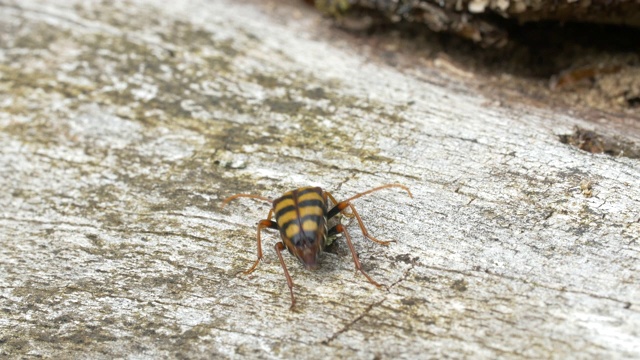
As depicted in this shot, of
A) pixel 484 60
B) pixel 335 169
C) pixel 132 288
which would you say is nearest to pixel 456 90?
pixel 484 60

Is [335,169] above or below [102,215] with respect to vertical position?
above

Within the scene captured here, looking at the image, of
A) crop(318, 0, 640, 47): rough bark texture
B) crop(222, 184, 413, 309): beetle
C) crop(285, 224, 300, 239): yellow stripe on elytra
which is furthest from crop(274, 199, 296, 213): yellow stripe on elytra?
crop(318, 0, 640, 47): rough bark texture

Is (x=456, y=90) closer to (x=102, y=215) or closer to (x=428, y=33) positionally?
(x=428, y=33)

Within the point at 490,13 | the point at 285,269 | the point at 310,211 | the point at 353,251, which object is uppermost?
the point at 490,13

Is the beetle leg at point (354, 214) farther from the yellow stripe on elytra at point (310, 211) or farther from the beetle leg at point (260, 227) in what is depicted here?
the beetle leg at point (260, 227)

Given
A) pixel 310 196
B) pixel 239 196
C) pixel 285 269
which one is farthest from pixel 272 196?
pixel 285 269

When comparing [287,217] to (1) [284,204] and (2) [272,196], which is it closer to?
(1) [284,204]

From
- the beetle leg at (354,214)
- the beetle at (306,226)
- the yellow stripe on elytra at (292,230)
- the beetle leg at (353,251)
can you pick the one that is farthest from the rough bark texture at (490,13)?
the yellow stripe on elytra at (292,230)
